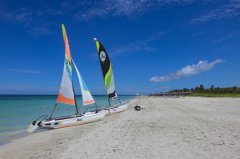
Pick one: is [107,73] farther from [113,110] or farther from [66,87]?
[66,87]

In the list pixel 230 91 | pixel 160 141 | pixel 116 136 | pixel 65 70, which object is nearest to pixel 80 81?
pixel 65 70

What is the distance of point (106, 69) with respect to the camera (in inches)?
747

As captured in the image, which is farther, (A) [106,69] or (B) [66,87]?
(A) [106,69]

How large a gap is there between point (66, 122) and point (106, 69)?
288 inches

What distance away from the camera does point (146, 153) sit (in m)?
6.02

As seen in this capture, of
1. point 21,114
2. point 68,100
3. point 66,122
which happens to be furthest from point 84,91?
point 21,114

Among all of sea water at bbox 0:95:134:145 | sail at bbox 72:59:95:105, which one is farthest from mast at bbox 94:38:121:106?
sail at bbox 72:59:95:105

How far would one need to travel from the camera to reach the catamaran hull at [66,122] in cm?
1204

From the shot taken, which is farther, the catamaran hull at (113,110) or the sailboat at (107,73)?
the sailboat at (107,73)

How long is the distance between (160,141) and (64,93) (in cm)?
852

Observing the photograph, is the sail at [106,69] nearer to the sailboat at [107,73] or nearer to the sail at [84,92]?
the sailboat at [107,73]

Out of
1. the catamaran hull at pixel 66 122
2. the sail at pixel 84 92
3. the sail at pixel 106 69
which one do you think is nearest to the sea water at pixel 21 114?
the catamaran hull at pixel 66 122

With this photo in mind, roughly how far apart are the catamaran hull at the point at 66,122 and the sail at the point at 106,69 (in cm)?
495

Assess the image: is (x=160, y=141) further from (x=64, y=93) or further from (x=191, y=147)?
(x=64, y=93)
